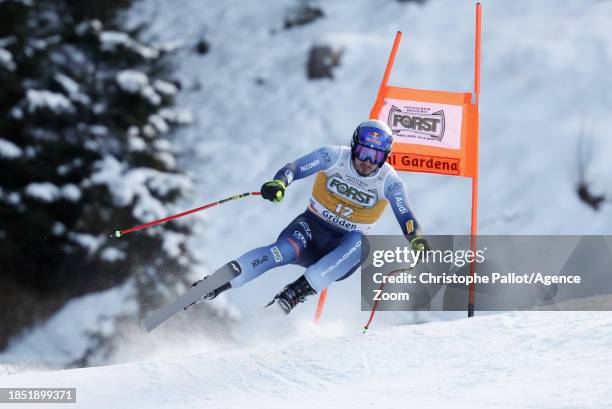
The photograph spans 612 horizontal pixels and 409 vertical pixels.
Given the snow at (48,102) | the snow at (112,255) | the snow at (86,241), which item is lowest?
the snow at (112,255)

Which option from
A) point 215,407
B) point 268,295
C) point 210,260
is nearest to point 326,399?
point 215,407

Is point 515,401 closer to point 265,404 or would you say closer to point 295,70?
point 265,404

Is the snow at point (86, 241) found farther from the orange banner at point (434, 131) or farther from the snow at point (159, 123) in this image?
the orange banner at point (434, 131)

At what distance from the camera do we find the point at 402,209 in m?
5.32

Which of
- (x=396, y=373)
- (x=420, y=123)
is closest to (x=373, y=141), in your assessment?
(x=420, y=123)

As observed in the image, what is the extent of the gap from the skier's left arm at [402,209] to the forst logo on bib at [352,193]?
0.11 metres

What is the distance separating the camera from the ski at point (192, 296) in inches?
191

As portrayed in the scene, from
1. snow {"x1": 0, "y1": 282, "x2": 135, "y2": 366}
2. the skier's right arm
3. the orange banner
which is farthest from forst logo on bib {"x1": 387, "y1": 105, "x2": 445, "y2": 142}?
snow {"x1": 0, "y1": 282, "x2": 135, "y2": 366}

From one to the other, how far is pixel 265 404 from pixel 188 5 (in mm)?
13553

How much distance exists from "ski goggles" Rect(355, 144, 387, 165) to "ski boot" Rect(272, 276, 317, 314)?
0.93 metres

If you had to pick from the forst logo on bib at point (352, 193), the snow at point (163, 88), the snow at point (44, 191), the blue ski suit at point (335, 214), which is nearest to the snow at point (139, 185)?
the snow at point (44, 191)

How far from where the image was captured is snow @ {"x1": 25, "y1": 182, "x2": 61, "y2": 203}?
35.6 ft

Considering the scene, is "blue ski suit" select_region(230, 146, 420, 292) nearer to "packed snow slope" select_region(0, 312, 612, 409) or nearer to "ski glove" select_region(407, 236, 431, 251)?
"ski glove" select_region(407, 236, 431, 251)

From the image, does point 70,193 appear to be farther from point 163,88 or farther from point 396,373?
point 396,373
